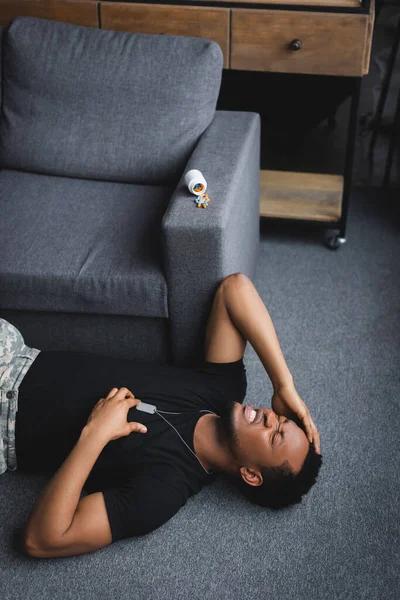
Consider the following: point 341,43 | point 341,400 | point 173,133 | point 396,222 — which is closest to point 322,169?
point 396,222

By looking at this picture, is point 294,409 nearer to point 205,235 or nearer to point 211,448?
point 211,448

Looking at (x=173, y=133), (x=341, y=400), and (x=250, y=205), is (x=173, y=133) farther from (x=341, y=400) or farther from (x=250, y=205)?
(x=341, y=400)

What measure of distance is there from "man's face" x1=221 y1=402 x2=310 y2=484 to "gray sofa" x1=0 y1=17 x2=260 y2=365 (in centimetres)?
43

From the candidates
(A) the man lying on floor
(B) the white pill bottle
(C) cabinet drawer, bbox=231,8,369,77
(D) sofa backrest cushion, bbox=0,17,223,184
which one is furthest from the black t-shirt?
(C) cabinet drawer, bbox=231,8,369,77

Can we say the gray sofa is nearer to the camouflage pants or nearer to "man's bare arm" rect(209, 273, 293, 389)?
"man's bare arm" rect(209, 273, 293, 389)

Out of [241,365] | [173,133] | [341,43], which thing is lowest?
[241,365]

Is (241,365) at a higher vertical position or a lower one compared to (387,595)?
higher

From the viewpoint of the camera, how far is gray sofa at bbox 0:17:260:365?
6.23 ft

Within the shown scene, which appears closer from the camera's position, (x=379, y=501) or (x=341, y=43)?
(x=379, y=501)

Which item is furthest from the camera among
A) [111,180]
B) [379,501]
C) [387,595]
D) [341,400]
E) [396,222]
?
[396,222]

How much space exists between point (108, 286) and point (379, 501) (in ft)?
3.05

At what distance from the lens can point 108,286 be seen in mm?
1886

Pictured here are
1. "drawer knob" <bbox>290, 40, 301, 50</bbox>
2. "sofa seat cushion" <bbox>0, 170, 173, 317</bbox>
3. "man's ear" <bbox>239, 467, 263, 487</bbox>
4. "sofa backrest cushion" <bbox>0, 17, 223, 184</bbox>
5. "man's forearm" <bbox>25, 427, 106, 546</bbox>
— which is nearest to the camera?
"man's forearm" <bbox>25, 427, 106, 546</bbox>

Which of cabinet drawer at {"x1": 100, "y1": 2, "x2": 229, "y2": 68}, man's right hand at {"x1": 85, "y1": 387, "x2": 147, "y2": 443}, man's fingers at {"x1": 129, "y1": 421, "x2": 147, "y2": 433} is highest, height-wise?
cabinet drawer at {"x1": 100, "y1": 2, "x2": 229, "y2": 68}
